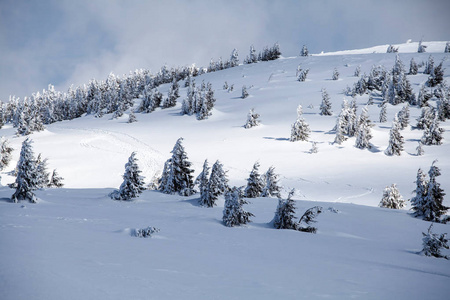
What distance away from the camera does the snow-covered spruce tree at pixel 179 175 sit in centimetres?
1859

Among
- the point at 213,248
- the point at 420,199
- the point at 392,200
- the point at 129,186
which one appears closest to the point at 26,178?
the point at 129,186

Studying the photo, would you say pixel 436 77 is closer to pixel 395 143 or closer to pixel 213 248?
pixel 395 143

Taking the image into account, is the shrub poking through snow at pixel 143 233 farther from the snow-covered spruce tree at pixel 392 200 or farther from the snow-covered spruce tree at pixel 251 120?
the snow-covered spruce tree at pixel 251 120

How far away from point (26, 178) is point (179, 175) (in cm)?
882

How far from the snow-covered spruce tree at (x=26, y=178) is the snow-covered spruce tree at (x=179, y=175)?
25.8 feet

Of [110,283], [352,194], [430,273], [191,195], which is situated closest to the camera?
[110,283]

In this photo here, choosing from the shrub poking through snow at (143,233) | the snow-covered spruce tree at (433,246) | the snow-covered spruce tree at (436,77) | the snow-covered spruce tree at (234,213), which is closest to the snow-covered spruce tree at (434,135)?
the snow-covered spruce tree at (436,77)

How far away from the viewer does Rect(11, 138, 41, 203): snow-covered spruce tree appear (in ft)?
42.6

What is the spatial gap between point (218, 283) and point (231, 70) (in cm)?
11562

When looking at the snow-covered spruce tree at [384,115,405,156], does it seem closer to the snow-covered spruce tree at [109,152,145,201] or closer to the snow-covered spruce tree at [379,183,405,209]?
the snow-covered spruce tree at [379,183,405,209]

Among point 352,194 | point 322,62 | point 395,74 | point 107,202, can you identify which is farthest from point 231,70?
point 107,202

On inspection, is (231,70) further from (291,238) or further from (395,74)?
(291,238)

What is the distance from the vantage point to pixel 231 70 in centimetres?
11431

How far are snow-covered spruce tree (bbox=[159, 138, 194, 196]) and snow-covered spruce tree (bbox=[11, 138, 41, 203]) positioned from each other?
7.87 m
